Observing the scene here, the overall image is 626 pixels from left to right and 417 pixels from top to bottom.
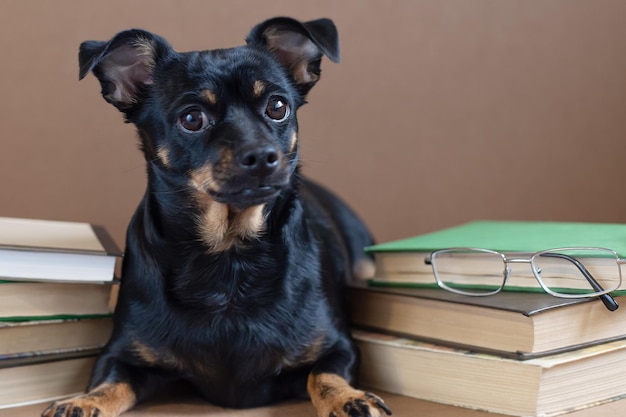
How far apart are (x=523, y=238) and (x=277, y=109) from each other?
578 mm

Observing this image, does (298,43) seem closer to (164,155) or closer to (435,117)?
(164,155)

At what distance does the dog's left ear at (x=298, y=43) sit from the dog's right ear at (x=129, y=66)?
0.21 m

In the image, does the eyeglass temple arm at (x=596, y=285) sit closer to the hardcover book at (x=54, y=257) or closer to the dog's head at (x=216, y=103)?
the dog's head at (x=216, y=103)

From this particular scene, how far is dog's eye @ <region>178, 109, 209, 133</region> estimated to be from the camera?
1463mm

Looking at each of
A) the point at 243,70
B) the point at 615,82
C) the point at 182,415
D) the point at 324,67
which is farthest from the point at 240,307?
the point at 615,82

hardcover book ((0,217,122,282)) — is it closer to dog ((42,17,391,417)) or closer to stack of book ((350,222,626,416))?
dog ((42,17,391,417))

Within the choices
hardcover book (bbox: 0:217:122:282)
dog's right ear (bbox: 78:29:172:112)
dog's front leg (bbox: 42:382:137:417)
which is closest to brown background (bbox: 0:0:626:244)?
hardcover book (bbox: 0:217:122:282)

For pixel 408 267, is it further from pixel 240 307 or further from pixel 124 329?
pixel 124 329

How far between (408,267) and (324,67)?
1093 millimetres

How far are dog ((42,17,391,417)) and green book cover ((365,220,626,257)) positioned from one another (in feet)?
0.87

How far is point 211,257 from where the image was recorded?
60.4 inches

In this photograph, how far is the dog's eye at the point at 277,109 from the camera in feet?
4.99

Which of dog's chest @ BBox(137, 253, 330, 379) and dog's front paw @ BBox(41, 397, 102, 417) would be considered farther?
dog's chest @ BBox(137, 253, 330, 379)

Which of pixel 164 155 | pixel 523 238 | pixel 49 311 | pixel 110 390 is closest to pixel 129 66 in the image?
pixel 164 155
